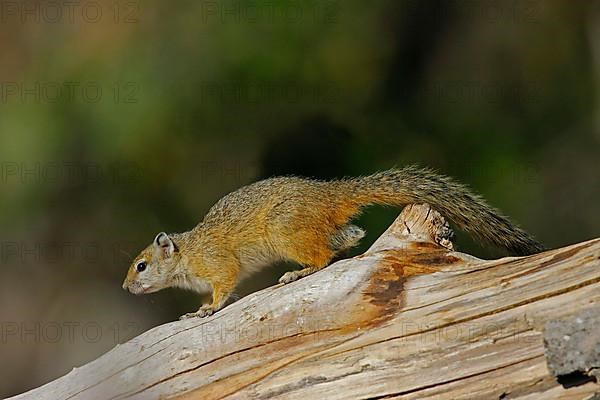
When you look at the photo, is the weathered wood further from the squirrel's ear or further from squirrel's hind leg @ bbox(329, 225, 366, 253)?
the squirrel's ear

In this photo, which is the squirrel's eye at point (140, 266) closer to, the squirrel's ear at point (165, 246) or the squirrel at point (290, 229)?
the squirrel at point (290, 229)

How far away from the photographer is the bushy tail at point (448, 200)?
4.35 m

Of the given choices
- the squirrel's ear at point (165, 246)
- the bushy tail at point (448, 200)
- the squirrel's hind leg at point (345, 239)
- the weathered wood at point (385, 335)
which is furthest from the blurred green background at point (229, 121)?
the weathered wood at point (385, 335)

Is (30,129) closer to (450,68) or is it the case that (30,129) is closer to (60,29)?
(60,29)

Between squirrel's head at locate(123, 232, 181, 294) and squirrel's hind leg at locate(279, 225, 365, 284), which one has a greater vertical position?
squirrel's head at locate(123, 232, 181, 294)

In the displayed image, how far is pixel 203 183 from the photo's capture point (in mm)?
8461

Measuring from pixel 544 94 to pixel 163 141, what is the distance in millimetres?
3683

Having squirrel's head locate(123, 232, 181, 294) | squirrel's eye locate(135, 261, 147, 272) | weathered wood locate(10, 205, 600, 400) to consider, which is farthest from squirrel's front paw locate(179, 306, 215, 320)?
squirrel's eye locate(135, 261, 147, 272)

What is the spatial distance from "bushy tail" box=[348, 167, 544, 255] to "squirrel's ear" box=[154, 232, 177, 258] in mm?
1467

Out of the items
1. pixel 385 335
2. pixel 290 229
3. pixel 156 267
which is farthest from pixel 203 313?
pixel 385 335

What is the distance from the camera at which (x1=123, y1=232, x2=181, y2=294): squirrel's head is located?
5.81 metres

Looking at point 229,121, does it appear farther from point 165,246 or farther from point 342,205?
point 342,205

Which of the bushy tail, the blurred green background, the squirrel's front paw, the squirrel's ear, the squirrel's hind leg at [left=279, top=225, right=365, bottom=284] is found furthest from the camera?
the blurred green background

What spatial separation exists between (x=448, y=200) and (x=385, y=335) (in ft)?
3.44
